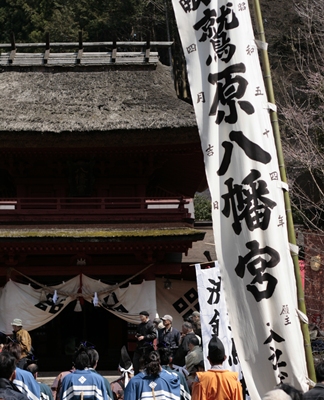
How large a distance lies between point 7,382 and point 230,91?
8.88 feet

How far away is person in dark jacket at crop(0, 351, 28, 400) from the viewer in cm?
498

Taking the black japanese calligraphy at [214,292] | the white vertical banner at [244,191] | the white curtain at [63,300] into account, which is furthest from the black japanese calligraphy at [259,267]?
the white curtain at [63,300]

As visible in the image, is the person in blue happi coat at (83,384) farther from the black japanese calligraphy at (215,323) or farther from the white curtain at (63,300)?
the white curtain at (63,300)

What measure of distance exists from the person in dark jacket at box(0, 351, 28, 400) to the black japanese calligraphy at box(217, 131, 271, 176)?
2.12 metres

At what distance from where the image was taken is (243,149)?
17.0 feet

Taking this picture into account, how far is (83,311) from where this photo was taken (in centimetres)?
1612

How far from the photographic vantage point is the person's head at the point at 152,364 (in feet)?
20.5

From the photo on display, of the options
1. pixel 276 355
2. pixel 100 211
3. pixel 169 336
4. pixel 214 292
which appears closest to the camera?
pixel 276 355

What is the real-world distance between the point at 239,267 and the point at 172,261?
10596 millimetres

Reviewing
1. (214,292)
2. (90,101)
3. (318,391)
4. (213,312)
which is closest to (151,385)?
(318,391)

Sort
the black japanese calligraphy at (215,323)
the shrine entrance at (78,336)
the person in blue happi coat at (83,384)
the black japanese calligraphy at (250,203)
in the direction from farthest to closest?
the shrine entrance at (78,336) < the black japanese calligraphy at (215,323) < the person in blue happi coat at (83,384) < the black japanese calligraphy at (250,203)

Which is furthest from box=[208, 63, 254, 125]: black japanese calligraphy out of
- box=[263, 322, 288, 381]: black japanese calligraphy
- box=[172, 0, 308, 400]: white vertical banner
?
box=[263, 322, 288, 381]: black japanese calligraphy

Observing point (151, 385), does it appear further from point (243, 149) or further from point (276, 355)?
point (243, 149)

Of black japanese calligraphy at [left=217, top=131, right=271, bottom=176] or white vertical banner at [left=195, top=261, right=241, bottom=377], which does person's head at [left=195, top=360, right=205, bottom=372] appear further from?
black japanese calligraphy at [left=217, top=131, right=271, bottom=176]
